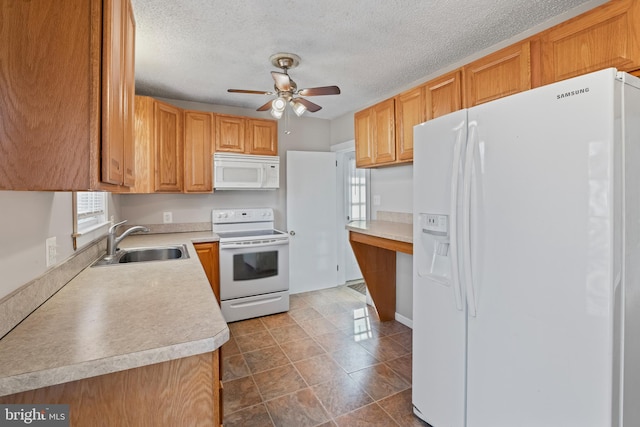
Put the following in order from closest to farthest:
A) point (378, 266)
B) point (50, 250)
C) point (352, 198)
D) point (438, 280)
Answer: point (50, 250)
point (438, 280)
point (378, 266)
point (352, 198)

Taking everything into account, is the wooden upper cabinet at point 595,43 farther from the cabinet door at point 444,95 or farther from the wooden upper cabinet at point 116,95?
the wooden upper cabinet at point 116,95

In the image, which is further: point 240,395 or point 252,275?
point 252,275

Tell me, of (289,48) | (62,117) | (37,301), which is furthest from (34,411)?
(289,48)

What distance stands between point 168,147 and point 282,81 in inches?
63.6

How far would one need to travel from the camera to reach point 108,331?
0.96m

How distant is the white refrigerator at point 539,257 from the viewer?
1.06m

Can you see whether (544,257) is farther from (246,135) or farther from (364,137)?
(246,135)

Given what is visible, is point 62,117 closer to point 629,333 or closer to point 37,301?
point 37,301

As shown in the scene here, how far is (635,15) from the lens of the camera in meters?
1.35

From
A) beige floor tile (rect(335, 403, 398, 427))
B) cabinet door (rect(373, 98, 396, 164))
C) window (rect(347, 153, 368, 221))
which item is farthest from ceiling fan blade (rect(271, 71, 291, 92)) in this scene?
window (rect(347, 153, 368, 221))

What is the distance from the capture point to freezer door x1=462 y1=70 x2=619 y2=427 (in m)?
1.06

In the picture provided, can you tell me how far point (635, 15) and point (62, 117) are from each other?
225cm

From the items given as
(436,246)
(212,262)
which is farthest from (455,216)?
(212,262)
